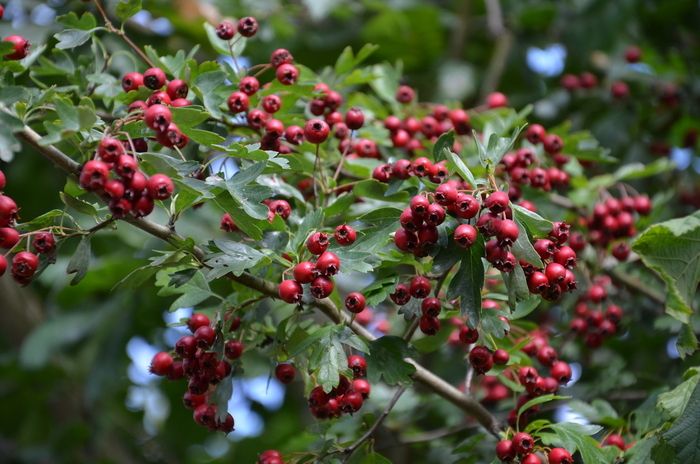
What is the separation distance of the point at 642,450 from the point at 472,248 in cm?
72

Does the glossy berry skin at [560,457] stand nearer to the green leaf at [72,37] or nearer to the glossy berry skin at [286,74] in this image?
the glossy berry skin at [286,74]

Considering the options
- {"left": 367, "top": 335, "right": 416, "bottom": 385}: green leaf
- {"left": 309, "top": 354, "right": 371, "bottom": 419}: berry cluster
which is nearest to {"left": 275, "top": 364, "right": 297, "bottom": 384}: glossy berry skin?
{"left": 309, "top": 354, "right": 371, "bottom": 419}: berry cluster

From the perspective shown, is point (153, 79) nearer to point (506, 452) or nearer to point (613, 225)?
point (506, 452)

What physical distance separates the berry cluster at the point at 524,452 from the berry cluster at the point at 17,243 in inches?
44.0

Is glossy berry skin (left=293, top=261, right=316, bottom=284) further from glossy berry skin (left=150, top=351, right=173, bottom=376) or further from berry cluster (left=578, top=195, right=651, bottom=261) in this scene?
berry cluster (left=578, top=195, right=651, bottom=261)

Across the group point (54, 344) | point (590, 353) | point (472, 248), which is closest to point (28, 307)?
point (54, 344)

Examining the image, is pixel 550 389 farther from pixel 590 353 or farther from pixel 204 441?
pixel 204 441

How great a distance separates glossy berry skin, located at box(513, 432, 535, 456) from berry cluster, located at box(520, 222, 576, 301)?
35 centimetres

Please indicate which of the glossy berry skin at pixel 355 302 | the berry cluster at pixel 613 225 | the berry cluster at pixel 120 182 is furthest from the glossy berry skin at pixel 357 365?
the berry cluster at pixel 613 225

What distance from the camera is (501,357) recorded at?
222cm

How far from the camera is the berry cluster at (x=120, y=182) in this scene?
163cm

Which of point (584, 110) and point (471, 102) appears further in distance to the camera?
point (471, 102)

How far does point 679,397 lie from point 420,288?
0.72 meters

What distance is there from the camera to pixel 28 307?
15.1ft
